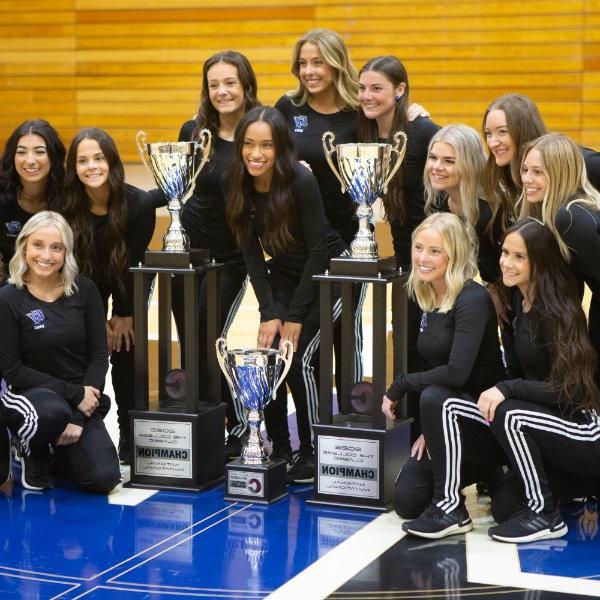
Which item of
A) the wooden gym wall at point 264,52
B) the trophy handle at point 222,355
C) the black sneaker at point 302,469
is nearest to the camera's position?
the trophy handle at point 222,355

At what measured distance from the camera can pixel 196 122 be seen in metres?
4.36

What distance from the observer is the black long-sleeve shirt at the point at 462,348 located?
3.54 meters

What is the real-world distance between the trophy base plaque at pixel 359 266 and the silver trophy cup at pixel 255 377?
0.30 meters

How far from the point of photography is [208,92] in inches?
169

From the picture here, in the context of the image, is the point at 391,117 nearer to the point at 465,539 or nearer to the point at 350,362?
the point at 350,362

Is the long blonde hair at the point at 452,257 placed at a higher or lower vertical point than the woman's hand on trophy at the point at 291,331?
higher

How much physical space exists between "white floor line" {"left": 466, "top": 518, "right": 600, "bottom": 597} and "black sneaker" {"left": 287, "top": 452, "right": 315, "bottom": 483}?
774 millimetres

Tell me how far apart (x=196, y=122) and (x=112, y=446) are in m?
1.28

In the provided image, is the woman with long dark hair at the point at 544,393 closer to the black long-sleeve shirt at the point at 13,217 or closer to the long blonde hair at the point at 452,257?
the long blonde hair at the point at 452,257

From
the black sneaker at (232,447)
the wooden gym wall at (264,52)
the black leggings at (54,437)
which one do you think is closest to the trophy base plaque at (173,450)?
the black leggings at (54,437)

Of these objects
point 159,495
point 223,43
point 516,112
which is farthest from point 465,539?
point 223,43

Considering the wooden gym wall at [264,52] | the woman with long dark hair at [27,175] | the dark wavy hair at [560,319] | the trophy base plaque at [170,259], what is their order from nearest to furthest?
the dark wavy hair at [560,319] → the trophy base plaque at [170,259] → the woman with long dark hair at [27,175] → the wooden gym wall at [264,52]

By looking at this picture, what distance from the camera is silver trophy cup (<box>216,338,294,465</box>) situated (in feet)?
12.5

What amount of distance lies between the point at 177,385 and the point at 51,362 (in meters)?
0.46
